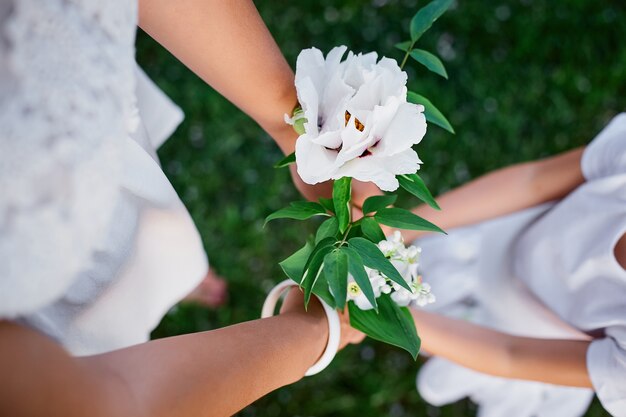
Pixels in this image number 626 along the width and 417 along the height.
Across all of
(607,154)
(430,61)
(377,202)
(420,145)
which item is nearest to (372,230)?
(377,202)

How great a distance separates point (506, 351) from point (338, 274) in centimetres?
58

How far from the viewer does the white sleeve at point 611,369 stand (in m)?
1.02

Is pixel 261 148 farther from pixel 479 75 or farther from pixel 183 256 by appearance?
pixel 183 256

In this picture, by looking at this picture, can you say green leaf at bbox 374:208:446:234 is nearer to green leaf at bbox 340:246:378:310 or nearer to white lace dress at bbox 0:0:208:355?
green leaf at bbox 340:246:378:310

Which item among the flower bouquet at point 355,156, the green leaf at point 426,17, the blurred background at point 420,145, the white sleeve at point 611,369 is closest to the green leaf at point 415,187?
the flower bouquet at point 355,156

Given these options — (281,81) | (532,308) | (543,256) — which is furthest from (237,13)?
(532,308)

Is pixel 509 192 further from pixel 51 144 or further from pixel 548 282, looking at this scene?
pixel 51 144

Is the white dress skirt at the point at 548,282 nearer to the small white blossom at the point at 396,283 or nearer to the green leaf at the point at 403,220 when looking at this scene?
the small white blossom at the point at 396,283

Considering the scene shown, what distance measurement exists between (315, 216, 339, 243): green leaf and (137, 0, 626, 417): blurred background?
43.3 inches

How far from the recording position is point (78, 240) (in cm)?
50

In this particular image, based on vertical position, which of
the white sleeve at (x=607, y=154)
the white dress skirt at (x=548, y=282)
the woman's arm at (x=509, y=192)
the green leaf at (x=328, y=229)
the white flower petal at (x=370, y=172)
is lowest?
the white dress skirt at (x=548, y=282)

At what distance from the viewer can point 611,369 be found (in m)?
1.03

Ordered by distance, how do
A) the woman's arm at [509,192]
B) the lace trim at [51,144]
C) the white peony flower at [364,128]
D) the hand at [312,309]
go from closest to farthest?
the lace trim at [51,144]
the white peony flower at [364,128]
the hand at [312,309]
the woman's arm at [509,192]

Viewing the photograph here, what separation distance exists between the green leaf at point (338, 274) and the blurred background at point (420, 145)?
1148 mm
